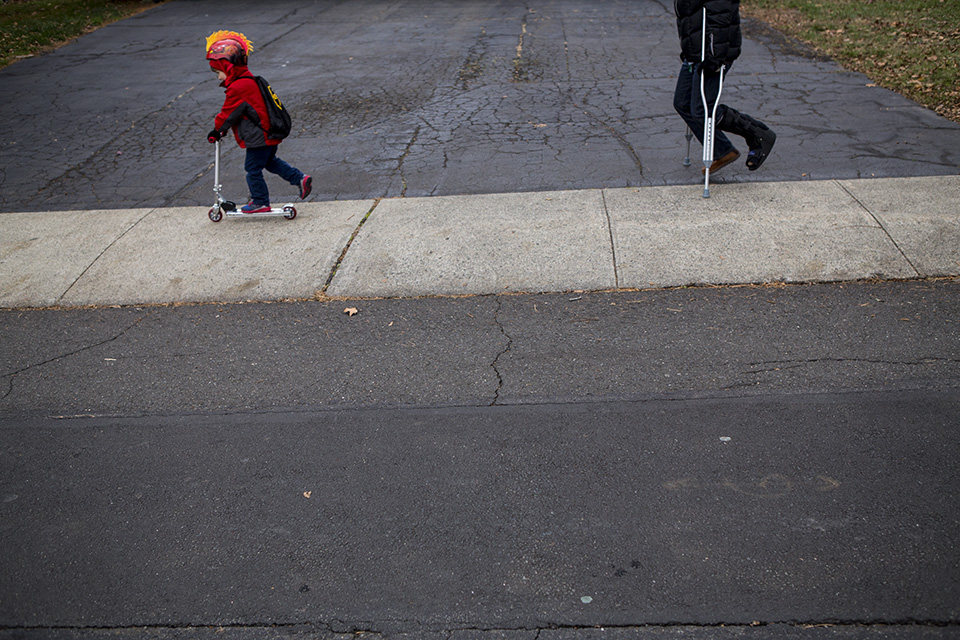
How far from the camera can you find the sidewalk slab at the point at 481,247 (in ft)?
19.3

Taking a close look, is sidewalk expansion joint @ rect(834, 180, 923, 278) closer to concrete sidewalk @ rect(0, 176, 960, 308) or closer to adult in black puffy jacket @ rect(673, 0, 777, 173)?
concrete sidewalk @ rect(0, 176, 960, 308)

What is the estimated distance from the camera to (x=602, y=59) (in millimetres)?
12648

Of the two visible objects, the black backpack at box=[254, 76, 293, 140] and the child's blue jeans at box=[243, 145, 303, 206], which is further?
the child's blue jeans at box=[243, 145, 303, 206]

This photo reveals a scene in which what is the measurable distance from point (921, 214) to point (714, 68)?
2.20 meters

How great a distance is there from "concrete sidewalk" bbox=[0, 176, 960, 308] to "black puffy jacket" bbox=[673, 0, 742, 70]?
1.27 meters

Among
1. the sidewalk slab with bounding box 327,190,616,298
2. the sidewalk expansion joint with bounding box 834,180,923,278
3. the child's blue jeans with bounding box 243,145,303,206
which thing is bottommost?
the sidewalk expansion joint with bounding box 834,180,923,278

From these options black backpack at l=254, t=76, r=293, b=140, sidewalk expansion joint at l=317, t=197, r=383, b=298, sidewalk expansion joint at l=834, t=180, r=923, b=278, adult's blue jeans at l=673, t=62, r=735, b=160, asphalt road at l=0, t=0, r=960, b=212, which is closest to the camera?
sidewalk expansion joint at l=834, t=180, r=923, b=278

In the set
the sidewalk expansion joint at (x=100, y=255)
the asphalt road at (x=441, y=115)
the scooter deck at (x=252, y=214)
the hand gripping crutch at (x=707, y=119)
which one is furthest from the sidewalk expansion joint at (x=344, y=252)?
the hand gripping crutch at (x=707, y=119)

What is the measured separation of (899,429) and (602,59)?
10.1m

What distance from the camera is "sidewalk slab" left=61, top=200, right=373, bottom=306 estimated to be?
6035 mm

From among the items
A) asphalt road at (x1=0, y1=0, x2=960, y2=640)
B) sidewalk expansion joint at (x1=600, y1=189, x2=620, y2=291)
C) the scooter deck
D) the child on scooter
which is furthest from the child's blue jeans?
sidewalk expansion joint at (x1=600, y1=189, x2=620, y2=291)

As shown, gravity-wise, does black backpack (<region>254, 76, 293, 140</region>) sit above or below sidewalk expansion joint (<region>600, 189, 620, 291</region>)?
above

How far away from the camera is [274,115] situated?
21.5 feet

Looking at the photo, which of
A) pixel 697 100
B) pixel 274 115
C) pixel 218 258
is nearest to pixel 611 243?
pixel 697 100
